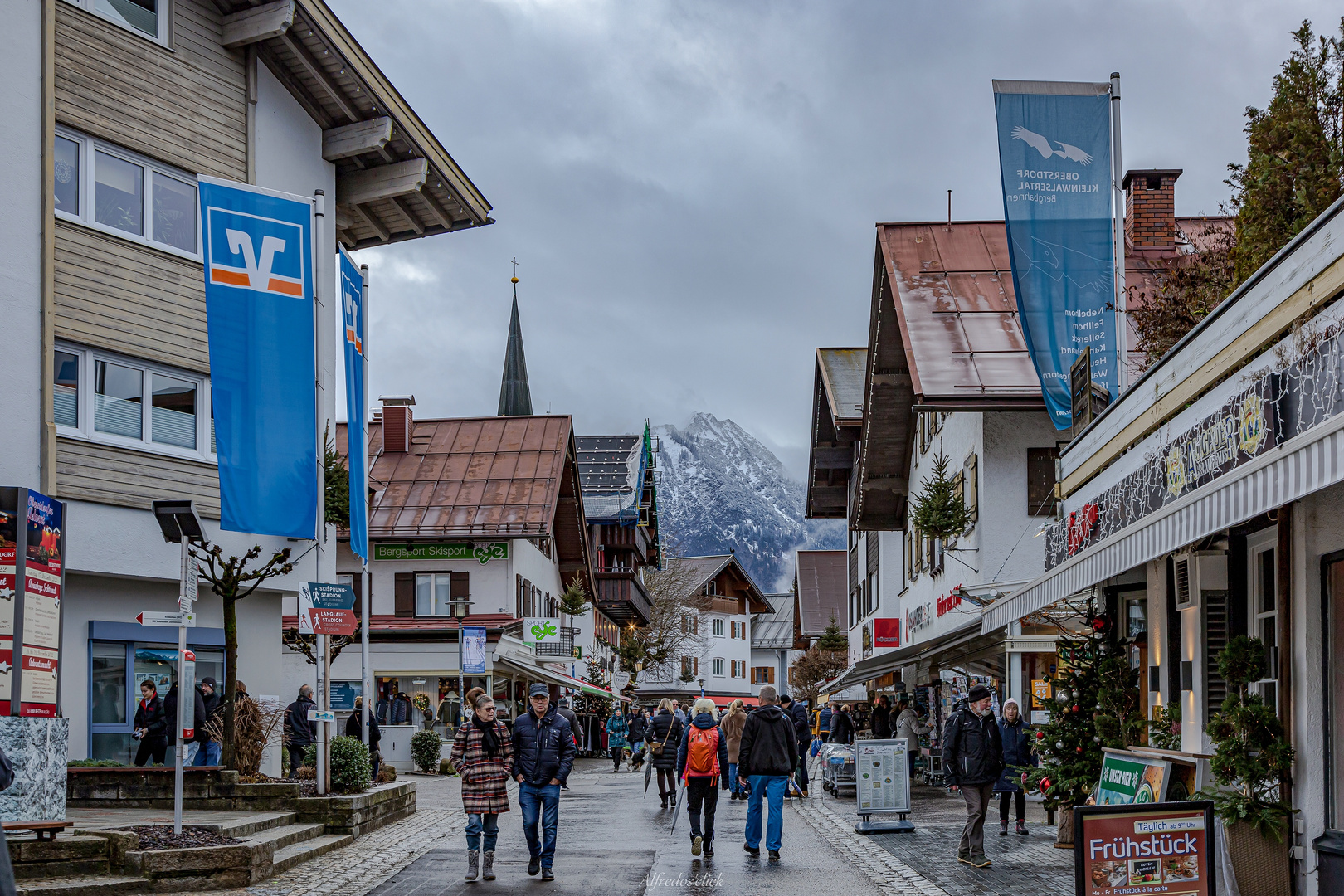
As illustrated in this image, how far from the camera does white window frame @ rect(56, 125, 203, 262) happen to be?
64.4ft

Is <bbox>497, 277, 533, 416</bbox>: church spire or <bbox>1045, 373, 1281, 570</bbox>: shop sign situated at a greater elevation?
<bbox>497, 277, 533, 416</bbox>: church spire

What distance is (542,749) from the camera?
1278cm

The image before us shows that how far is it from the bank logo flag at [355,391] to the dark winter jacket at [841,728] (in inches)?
535

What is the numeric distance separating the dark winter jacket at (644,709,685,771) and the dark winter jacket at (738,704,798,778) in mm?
7553

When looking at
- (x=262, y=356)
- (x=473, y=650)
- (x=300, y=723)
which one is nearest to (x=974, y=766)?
(x=262, y=356)

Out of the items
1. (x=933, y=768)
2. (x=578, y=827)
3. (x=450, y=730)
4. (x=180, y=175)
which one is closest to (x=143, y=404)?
(x=180, y=175)

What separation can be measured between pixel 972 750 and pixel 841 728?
1618 cm

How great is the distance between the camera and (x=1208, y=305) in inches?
574

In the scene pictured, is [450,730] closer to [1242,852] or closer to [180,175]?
[180,175]

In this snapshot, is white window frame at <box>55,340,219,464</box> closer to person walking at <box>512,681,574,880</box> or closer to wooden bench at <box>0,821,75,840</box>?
wooden bench at <box>0,821,75,840</box>

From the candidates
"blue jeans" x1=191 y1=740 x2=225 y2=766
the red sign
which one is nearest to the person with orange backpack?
"blue jeans" x1=191 y1=740 x2=225 y2=766

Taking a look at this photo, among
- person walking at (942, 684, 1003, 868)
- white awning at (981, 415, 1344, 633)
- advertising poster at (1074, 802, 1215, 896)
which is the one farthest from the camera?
person walking at (942, 684, 1003, 868)

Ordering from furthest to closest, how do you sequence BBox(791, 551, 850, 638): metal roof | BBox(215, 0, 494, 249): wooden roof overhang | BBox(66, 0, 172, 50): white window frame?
BBox(791, 551, 850, 638): metal roof
BBox(215, 0, 494, 249): wooden roof overhang
BBox(66, 0, 172, 50): white window frame

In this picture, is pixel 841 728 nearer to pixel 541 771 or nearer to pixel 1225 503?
pixel 541 771
